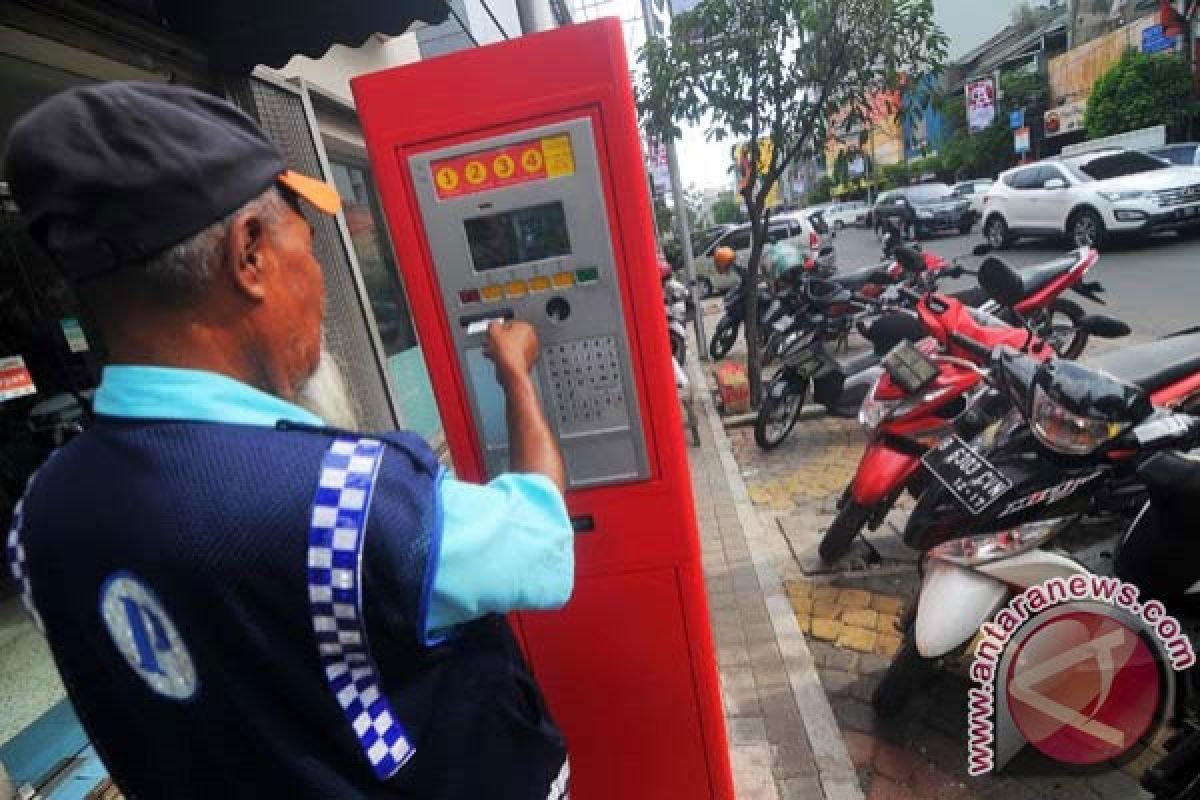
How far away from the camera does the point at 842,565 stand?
3234 mm

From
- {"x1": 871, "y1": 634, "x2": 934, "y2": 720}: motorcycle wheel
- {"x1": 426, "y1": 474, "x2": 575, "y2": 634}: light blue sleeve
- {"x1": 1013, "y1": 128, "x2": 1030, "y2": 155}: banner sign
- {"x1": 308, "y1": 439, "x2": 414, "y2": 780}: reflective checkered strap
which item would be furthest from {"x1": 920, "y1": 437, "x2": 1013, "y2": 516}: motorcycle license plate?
{"x1": 1013, "y1": 128, "x2": 1030, "y2": 155}: banner sign

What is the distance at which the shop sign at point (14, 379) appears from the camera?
7.07 feet

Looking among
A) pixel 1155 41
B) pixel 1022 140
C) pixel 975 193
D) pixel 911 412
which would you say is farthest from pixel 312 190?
pixel 1022 140

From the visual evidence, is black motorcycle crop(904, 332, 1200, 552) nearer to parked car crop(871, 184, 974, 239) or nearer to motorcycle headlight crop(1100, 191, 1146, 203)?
motorcycle headlight crop(1100, 191, 1146, 203)

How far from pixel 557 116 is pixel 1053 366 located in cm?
158

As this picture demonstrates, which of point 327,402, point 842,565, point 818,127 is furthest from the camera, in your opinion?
point 818,127

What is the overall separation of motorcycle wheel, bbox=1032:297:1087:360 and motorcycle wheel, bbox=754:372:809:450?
1.72 meters

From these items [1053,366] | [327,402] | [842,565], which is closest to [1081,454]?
[1053,366]

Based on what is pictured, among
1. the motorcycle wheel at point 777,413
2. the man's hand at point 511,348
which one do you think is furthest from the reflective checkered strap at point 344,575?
the motorcycle wheel at point 777,413

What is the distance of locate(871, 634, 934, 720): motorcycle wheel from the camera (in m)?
2.11

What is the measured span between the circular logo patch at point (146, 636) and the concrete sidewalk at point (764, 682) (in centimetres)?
183

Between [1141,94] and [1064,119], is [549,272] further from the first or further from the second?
[1064,119]

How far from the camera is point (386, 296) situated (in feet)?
15.7

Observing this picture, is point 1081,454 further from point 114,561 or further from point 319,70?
point 319,70
